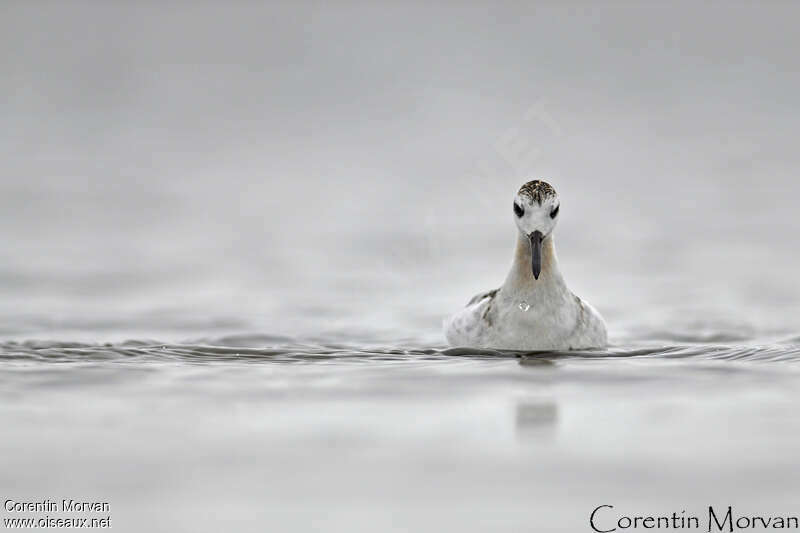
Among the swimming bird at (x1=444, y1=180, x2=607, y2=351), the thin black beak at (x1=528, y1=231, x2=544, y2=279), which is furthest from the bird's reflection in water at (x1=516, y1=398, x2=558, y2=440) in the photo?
the swimming bird at (x1=444, y1=180, x2=607, y2=351)

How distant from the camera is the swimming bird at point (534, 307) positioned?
14.2m

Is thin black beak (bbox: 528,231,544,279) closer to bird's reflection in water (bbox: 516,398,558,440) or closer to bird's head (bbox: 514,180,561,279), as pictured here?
bird's head (bbox: 514,180,561,279)

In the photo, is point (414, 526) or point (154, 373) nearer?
point (414, 526)

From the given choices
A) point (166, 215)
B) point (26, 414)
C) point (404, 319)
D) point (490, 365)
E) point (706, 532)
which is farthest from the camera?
point (166, 215)

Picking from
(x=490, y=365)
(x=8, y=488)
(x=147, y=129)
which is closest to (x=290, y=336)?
(x=490, y=365)

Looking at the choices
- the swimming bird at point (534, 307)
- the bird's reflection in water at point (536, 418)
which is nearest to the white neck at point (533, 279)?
the swimming bird at point (534, 307)

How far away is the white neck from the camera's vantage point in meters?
14.6

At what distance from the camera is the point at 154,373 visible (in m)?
12.7

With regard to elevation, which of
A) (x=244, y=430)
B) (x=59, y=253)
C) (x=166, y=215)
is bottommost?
(x=244, y=430)

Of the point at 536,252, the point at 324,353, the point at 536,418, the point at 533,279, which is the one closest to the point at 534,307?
the point at 533,279

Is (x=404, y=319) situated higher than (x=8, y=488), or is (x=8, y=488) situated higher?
(x=404, y=319)

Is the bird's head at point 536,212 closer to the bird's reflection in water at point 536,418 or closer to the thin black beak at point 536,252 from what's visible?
the thin black beak at point 536,252

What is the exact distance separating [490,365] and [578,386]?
4.86 feet

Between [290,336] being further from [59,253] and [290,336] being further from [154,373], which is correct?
[59,253]
